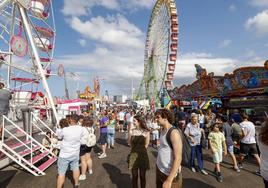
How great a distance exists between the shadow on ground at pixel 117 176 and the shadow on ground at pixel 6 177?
2.27 m

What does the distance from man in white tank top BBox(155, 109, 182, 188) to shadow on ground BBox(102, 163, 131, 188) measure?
2107mm

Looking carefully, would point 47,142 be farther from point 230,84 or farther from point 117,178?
point 230,84

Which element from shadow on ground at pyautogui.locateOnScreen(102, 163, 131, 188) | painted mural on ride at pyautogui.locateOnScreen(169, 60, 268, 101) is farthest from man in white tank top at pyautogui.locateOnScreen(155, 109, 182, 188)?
painted mural on ride at pyautogui.locateOnScreen(169, 60, 268, 101)

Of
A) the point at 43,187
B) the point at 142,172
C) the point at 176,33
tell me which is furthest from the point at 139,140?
the point at 176,33

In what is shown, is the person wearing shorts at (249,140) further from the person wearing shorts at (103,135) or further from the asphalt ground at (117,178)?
the person wearing shorts at (103,135)

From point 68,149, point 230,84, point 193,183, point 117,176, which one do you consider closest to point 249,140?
point 193,183

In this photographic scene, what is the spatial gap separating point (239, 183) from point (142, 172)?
2551 mm

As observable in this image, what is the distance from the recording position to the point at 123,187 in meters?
4.28

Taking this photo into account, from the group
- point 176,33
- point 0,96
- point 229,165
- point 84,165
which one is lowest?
point 229,165

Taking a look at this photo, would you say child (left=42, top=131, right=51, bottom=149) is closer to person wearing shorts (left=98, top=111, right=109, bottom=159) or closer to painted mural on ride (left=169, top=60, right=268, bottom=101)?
person wearing shorts (left=98, top=111, right=109, bottom=159)

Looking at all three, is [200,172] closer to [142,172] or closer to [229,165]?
[229,165]

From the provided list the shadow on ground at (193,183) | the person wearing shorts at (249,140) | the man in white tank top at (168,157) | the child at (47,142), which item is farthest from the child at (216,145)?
the child at (47,142)

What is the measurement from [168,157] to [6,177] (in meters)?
4.40

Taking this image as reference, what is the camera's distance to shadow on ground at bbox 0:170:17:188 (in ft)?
14.9
